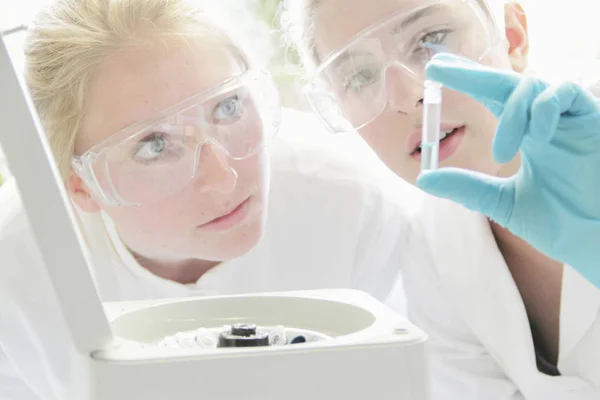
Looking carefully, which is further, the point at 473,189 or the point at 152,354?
the point at 473,189

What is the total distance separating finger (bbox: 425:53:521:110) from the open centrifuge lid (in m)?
0.37

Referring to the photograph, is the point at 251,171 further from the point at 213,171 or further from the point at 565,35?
the point at 565,35

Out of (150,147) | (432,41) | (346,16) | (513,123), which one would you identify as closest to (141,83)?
(150,147)

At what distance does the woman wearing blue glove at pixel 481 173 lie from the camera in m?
0.71

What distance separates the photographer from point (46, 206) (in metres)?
0.53

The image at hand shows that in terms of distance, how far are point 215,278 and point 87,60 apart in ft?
1.40

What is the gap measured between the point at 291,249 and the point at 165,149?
0.37 m

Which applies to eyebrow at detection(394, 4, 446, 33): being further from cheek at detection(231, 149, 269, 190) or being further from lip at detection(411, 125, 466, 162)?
cheek at detection(231, 149, 269, 190)

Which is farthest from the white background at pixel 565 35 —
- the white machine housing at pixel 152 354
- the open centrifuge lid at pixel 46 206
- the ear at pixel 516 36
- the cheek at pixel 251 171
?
the open centrifuge lid at pixel 46 206

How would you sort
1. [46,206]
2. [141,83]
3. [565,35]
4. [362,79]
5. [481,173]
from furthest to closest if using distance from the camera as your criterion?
1. [565,35]
2. [362,79]
3. [141,83]
4. [481,173]
5. [46,206]

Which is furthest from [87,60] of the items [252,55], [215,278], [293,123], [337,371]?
[337,371]

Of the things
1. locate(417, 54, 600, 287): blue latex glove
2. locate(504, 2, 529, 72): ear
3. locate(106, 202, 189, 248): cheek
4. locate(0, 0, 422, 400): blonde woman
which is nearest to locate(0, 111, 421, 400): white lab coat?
locate(0, 0, 422, 400): blonde woman

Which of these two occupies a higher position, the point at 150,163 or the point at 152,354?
the point at 150,163

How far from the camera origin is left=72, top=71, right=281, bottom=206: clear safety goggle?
100cm
